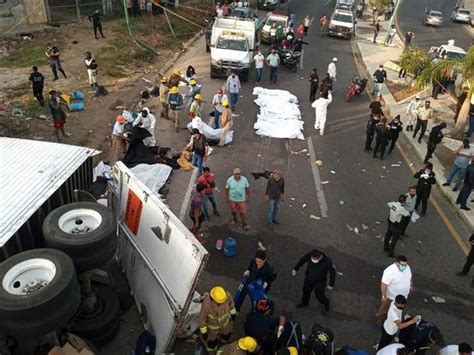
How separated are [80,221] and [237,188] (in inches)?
146

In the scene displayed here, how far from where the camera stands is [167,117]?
51.0 ft

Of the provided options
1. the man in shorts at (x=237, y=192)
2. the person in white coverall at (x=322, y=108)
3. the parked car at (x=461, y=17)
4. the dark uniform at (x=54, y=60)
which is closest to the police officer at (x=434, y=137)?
the person in white coverall at (x=322, y=108)

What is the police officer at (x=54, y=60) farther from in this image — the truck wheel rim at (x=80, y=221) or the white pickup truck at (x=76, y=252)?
the truck wheel rim at (x=80, y=221)

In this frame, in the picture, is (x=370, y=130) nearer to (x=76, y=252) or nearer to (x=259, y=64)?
(x=259, y=64)

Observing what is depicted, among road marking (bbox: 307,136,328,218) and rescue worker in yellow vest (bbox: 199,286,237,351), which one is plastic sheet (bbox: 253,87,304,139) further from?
rescue worker in yellow vest (bbox: 199,286,237,351)

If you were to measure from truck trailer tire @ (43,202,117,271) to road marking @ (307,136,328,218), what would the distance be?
5.97m

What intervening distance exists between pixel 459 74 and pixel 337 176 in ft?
20.1

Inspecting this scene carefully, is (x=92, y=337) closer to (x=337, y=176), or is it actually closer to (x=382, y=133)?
(x=337, y=176)

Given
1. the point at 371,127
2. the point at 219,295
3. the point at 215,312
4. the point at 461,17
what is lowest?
the point at 461,17

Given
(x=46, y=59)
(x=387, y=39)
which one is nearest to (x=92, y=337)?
(x=46, y=59)

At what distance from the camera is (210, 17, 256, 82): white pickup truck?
762 inches

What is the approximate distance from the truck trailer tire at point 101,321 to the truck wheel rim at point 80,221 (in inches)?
52.2

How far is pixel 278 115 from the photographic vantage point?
652 inches

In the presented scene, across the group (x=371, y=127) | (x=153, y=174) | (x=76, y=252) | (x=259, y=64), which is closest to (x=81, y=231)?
(x=76, y=252)
